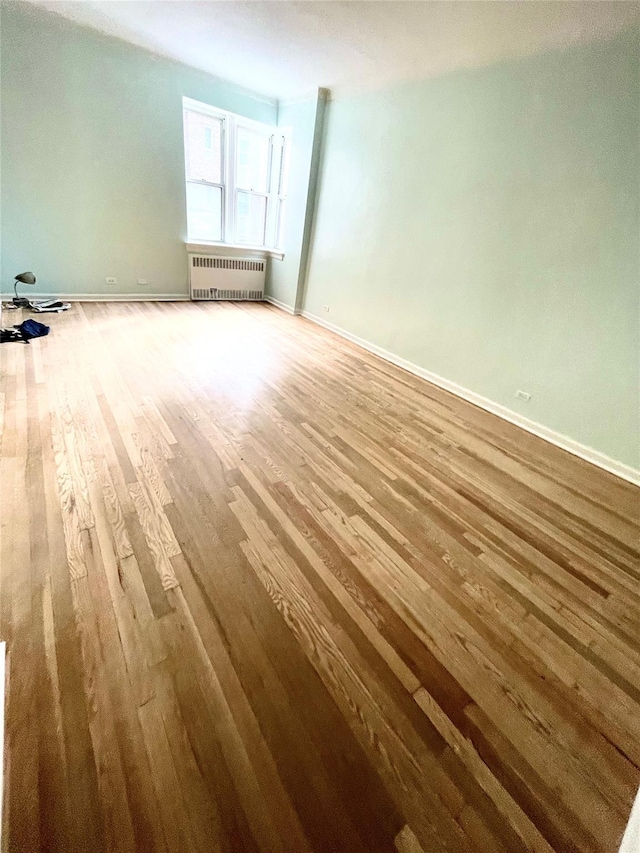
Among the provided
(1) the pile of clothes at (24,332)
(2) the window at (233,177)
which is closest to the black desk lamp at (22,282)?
(1) the pile of clothes at (24,332)

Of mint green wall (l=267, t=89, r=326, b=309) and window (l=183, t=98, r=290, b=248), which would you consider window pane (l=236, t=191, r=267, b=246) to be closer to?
window (l=183, t=98, r=290, b=248)

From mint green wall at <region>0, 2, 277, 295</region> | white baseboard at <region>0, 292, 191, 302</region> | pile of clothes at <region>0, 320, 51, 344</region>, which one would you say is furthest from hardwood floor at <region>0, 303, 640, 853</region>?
mint green wall at <region>0, 2, 277, 295</region>

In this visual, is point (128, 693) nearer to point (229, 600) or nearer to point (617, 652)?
point (229, 600)

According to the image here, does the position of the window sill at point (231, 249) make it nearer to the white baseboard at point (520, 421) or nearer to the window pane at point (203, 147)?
the window pane at point (203, 147)

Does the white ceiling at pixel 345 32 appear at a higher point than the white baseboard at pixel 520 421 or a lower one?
higher

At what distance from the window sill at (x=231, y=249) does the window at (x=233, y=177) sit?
19cm

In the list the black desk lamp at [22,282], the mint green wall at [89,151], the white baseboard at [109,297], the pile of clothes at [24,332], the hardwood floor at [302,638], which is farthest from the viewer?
the white baseboard at [109,297]

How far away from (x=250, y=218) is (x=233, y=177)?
2.03ft

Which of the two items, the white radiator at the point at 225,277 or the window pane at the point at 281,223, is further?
the window pane at the point at 281,223

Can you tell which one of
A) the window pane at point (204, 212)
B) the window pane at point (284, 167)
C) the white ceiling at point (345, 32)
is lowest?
the window pane at point (204, 212)

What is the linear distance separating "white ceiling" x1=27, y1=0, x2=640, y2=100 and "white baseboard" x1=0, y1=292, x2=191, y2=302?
276cm

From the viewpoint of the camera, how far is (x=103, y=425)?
2426 mm

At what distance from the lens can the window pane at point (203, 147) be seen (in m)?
4.99

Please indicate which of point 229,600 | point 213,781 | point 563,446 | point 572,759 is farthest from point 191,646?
point 563,446
